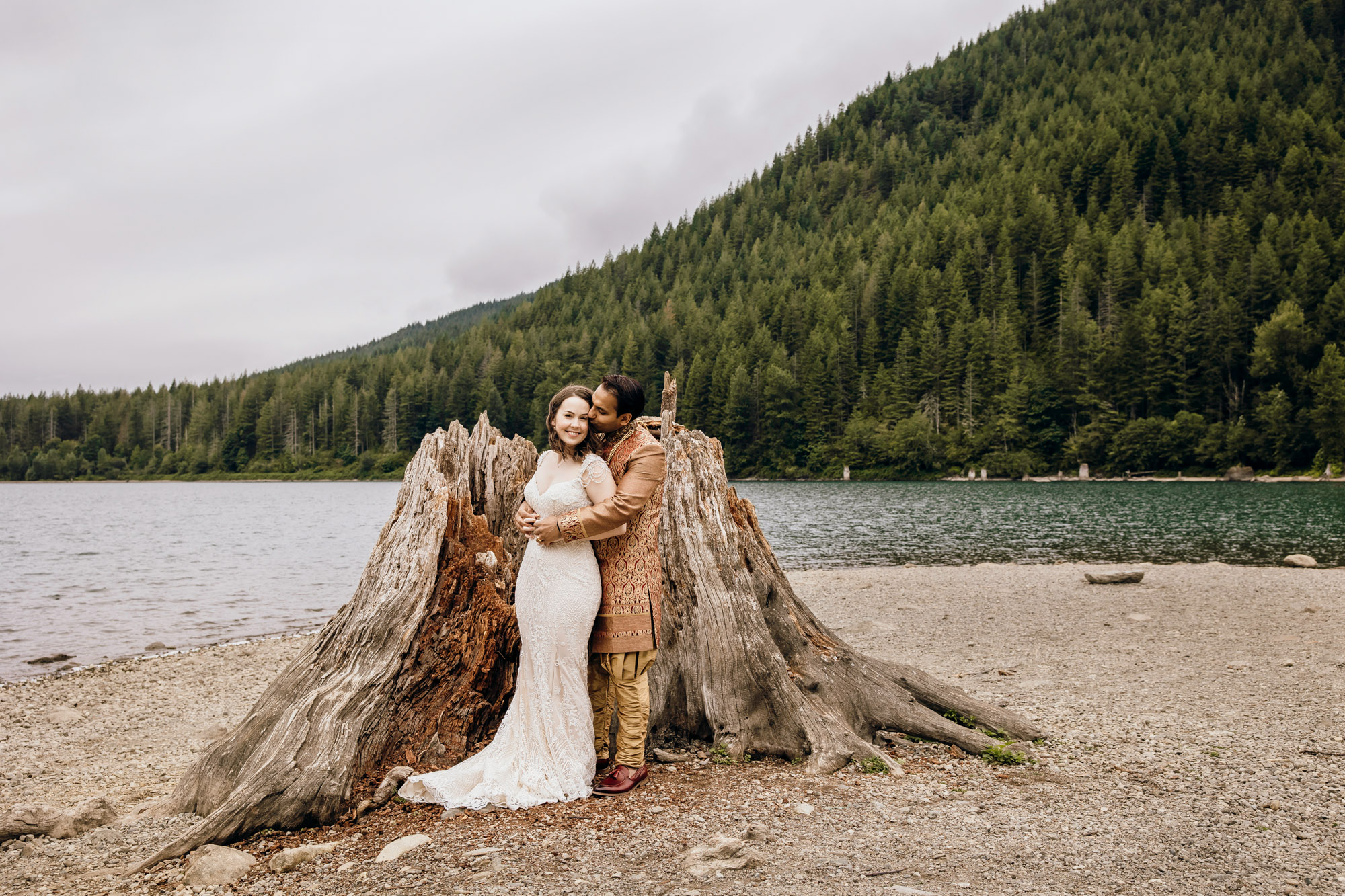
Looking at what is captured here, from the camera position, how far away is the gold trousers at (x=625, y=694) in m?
5.27

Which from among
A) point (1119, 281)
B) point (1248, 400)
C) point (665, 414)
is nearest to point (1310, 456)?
point (1248, 400)

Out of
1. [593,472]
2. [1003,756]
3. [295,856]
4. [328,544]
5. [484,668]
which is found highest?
[593,472]

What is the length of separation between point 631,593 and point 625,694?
28.6 inches

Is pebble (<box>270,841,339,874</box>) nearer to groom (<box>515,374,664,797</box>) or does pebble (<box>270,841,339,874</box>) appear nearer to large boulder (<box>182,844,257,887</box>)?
large boulder (<box>182,844,257,887</box>)

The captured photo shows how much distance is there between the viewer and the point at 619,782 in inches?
210

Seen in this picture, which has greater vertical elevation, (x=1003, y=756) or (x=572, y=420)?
(x=572, y=420)

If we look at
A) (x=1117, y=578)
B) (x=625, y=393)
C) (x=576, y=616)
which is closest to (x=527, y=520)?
(x=576, y=616)

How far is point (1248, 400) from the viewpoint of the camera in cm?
8569

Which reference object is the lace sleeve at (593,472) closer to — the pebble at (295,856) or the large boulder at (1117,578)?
the pebble at (295,856)

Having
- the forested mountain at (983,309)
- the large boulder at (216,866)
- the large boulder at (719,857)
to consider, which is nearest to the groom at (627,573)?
the large boulder at (719,857)

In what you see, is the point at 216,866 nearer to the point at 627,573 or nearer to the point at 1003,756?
the point at 627,573

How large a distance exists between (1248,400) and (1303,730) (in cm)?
9870

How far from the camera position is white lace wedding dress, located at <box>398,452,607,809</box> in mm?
5113

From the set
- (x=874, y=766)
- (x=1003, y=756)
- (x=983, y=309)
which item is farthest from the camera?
(x=983, y=309)
